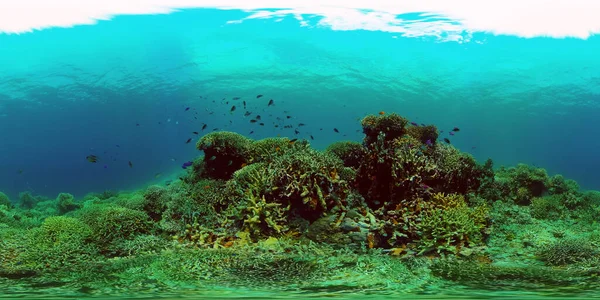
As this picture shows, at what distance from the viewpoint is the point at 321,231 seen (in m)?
7.72

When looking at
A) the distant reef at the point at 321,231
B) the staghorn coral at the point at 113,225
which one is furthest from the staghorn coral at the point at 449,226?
the staghorn coral at the point at 113,225

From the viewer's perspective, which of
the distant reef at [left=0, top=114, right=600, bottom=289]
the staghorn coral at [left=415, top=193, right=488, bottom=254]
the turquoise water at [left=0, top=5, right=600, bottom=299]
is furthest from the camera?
the turquoise water at [left=0, top=5, right=600, bottom=299]

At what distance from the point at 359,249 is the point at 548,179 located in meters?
9.32

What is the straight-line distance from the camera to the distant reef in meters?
6.14

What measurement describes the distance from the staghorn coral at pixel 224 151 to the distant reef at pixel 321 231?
332 millimetres

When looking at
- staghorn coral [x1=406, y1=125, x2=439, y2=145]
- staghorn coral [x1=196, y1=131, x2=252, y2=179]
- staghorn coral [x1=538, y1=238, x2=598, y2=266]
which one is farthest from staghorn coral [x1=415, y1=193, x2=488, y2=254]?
staghorn coral [x1=196, y1=131, x2=252, y2=179]

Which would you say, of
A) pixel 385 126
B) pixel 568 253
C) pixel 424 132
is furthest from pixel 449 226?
pixel 424 132

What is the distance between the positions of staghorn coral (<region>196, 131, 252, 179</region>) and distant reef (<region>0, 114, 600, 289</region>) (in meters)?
0.33

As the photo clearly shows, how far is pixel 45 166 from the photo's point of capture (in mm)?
96875

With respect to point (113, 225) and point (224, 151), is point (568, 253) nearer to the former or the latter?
point (224, 151)

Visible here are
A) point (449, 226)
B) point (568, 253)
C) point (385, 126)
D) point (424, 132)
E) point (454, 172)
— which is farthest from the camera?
Result: point (424, 132)

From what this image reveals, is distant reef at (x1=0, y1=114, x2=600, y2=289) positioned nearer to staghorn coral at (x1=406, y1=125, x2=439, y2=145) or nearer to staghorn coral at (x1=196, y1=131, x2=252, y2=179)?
staghorn coral at (x1=196, y1=131, x2=252, y2=179)

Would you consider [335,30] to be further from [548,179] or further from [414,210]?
[414,210]

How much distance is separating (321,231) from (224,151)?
14.0 feet
